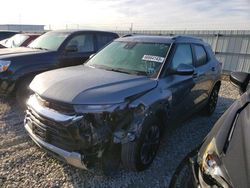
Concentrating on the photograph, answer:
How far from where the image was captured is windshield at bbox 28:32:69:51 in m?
6.02

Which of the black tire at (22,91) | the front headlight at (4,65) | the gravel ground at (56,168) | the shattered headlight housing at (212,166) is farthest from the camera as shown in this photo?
the black tire at (22,91)

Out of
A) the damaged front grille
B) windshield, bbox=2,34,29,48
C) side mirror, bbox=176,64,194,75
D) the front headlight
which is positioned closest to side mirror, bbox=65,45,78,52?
the front headlight

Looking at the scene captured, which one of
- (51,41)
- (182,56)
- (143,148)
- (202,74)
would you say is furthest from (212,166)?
(51,41)

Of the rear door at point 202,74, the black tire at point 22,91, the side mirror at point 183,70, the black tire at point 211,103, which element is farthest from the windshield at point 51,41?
the black tire at point 211,103

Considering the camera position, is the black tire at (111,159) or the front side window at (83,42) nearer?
the black tire at (111,159)

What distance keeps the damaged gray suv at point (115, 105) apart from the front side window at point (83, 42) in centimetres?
245

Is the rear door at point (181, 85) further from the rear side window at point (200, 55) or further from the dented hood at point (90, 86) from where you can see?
the dented hood at point (90, 86)

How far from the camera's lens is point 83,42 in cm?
653

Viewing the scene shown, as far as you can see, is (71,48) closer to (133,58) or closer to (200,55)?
(133,58)

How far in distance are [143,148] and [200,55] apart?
8.33ft

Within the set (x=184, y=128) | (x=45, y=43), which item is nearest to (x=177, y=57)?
(x=184, y=128)

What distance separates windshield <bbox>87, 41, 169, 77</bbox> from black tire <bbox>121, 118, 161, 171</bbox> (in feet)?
2.53

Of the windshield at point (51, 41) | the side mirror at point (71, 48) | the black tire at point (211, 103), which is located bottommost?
the black tire at point (211, 103)

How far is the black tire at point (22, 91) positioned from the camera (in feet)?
16.7
